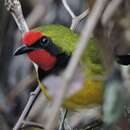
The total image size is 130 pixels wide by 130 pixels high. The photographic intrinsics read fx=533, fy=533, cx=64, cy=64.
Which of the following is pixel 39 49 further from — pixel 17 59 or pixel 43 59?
pixel 17 59

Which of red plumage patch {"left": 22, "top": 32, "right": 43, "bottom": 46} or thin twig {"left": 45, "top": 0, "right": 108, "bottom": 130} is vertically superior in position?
thin twig {"left": 45, "top": 0, "right": 108, "bottom": 130}

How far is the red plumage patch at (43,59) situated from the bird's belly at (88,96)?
0.20 meters

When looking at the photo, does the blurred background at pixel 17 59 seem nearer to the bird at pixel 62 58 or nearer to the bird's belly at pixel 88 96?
the bird at pixel 62 58

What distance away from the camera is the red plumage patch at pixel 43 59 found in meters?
2.49

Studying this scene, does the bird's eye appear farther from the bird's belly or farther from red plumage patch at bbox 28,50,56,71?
the bird's belly

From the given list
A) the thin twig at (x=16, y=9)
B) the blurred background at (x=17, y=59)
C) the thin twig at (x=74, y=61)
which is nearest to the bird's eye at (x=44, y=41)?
the thin twig at (x=16, y=9)

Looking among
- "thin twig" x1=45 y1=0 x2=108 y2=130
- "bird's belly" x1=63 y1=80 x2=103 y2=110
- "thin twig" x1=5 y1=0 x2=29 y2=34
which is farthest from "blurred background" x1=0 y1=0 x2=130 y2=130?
"thin twig" x1=45 y1=0 x2=108 y2=130

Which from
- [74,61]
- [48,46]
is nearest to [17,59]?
[48,46]

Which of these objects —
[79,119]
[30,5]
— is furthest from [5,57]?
[79,119]

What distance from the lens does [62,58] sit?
2521 millimetres

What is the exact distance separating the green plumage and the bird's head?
0.04m

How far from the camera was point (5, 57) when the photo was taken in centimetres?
384

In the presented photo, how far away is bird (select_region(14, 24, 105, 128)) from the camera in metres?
2.41

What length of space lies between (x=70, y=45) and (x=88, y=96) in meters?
0.31
